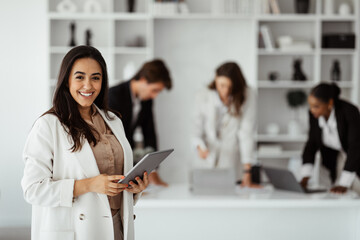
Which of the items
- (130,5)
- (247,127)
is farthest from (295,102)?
(130,5)

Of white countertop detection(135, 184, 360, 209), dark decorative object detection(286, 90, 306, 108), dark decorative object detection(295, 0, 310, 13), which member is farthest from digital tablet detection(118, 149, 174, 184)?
dark decorative object detection(295, 0, 310, 13)

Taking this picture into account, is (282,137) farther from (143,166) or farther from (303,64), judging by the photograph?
(143,166)

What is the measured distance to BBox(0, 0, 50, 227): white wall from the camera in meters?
4.61

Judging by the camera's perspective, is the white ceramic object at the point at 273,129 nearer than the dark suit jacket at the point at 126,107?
No

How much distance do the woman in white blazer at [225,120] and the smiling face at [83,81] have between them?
6.05ft

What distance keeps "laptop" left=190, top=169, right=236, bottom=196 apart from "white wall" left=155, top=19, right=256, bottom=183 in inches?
86.3

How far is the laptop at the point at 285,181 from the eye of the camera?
9.79 feet

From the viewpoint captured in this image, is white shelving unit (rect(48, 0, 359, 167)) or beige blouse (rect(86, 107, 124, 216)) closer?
beige blouse (rect(86, 107, 124, 216))

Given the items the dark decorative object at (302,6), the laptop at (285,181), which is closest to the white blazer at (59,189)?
the laptop at (285,181)

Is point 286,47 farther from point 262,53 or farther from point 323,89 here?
point 323,89

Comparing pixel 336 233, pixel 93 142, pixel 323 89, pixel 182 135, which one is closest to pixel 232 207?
pixel 336 233

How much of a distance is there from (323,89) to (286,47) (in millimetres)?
2078

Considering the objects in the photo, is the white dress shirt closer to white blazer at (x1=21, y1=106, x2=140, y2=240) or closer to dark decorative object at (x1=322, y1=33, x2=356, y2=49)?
white blazer at (x1=21, y1=106, x2=140, y2=240)

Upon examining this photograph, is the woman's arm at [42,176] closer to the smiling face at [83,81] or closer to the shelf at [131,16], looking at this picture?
the smiling face at [83,81]
